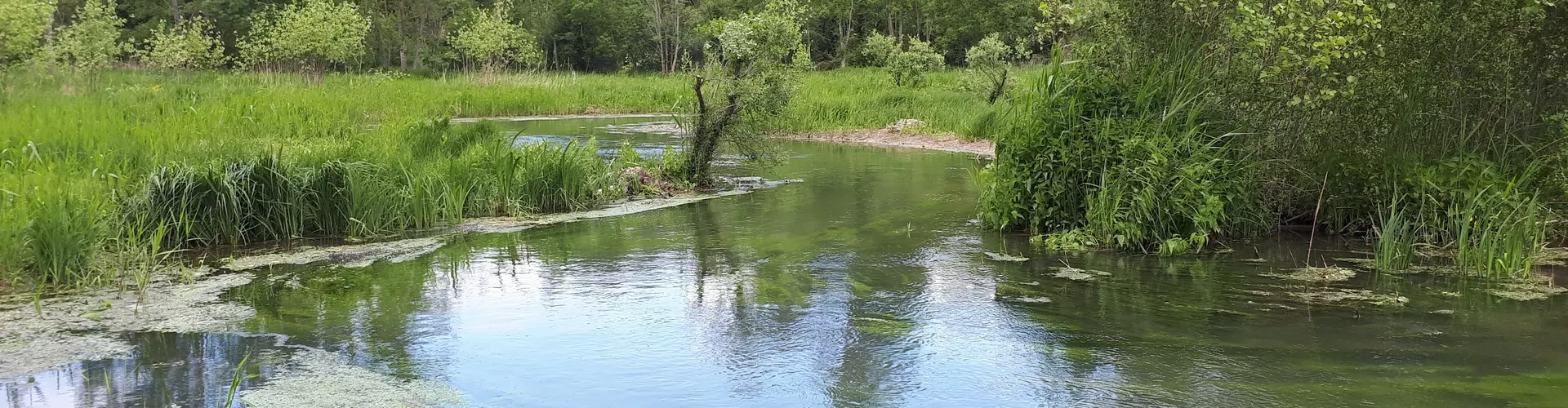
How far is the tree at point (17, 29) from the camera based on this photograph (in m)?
14.9

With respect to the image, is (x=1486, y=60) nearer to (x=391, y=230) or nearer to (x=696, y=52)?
(x=391, y=230)

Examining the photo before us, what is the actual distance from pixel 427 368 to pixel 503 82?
22.4 m

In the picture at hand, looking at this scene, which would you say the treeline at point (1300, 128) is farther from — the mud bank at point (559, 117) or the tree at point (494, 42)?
the tree at point (494, 42)

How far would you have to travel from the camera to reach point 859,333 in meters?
5.07

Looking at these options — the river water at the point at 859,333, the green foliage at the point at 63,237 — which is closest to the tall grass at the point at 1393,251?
the river water at the point at 859,333

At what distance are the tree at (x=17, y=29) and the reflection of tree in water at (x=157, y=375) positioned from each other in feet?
42.3

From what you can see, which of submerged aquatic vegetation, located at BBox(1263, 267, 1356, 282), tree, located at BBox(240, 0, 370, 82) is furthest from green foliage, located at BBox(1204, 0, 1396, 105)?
tree, located at BBox(240, 0, 370, 82)

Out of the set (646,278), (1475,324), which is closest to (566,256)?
(646,278)

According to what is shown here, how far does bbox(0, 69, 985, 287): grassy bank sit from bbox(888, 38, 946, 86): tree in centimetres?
1366

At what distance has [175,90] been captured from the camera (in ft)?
46.4

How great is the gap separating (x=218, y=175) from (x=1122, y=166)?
248 inches

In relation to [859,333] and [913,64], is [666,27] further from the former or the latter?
[859,333]

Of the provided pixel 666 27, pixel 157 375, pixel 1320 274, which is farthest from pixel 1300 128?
pixel 666 27

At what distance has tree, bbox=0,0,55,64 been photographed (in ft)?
49.0
